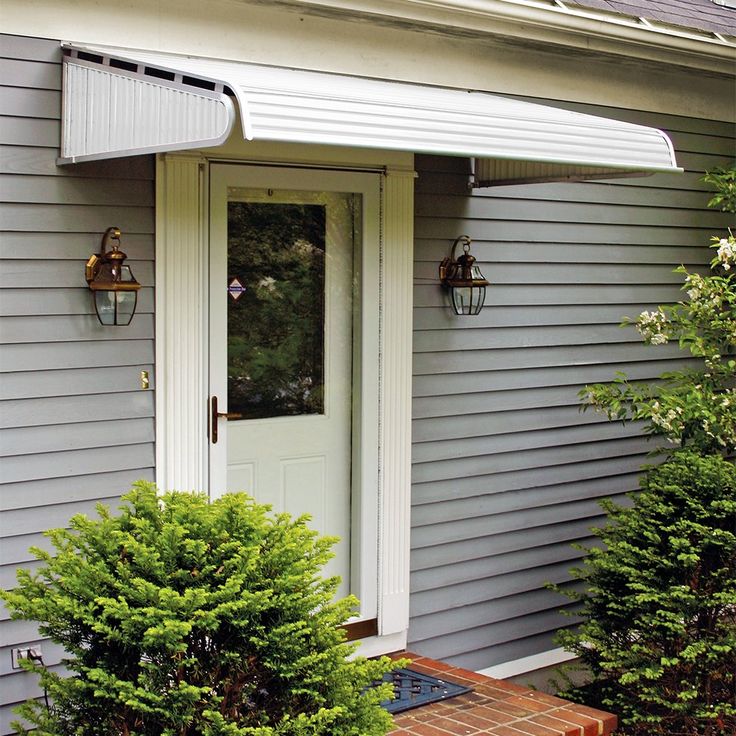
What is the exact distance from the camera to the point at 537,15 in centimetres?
580

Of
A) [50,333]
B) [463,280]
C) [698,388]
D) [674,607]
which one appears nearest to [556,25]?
[463,280]

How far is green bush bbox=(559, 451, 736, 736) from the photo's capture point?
5.20 m

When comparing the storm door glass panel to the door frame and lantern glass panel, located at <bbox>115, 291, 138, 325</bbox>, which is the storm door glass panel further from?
lantern glass panel, located at <bbox>115, 291, 138, 325</bbox>

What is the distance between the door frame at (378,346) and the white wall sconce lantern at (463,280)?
266 millimetres

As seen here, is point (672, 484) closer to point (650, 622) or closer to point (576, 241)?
point (650, 622)

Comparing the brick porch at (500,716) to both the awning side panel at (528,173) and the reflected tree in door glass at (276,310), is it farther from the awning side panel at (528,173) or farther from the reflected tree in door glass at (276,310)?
the awning side panel at (528,173)

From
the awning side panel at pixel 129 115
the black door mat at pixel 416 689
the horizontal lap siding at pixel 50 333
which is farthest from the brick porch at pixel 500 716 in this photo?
the awning side panel at pixel 129 115

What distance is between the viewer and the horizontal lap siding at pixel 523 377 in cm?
588

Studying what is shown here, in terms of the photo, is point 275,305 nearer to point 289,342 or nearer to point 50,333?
point 289,342

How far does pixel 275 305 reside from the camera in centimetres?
533

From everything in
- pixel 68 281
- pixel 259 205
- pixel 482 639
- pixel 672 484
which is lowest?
pixel 482 639

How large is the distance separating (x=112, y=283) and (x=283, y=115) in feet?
3.43

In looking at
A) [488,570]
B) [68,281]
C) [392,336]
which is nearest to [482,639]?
[488,570]

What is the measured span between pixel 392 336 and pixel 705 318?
167 centimetres
